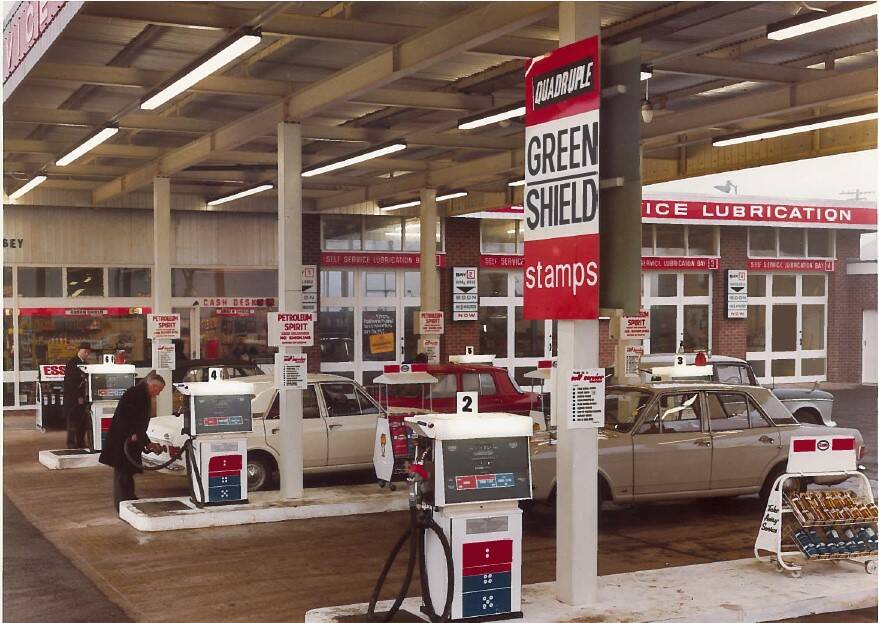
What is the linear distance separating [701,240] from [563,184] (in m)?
23.6

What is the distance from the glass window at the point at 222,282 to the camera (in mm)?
26688

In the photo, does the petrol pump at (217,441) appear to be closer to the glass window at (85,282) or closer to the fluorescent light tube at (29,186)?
the fluorescent light tube at (29,186)

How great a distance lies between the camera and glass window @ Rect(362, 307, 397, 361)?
27969mm

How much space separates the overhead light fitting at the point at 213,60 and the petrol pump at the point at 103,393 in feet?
21.4

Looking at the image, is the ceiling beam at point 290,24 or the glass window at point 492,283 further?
the glass window at point 492,283

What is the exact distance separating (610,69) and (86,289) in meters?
20.1

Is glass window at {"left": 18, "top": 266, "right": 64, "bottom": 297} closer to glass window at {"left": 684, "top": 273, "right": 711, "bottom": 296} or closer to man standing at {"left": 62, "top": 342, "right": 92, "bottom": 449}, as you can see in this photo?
man standing at {"left": 62, "top": 342, "right": 92, "bottom": 449}

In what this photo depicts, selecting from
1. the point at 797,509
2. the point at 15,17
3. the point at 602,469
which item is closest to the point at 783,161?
the point at 602,469

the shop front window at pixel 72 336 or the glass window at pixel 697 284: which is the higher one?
the glass window at pixel 697 284

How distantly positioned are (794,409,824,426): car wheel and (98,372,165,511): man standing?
11069 mm

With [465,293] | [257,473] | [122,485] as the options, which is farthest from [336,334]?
[122,485]

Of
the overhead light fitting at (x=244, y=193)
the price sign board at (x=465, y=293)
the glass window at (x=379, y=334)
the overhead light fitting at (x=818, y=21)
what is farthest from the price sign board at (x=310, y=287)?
the overhead light fitting at (x=818, y=21)

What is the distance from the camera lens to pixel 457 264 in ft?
93.9

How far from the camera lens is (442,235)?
28.4 metres
